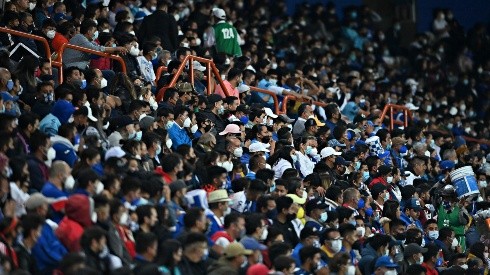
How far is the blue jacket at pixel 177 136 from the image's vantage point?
49.7 feet

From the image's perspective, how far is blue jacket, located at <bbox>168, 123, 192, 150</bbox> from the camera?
15.1m

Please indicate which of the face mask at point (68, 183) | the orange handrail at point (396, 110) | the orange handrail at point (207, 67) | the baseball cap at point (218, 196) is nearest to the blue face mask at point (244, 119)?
the orange handrail at point (207, 67)

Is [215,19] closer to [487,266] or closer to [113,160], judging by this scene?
[487,266]

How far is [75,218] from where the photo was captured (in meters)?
11.5

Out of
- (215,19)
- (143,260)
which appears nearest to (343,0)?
(215,19)

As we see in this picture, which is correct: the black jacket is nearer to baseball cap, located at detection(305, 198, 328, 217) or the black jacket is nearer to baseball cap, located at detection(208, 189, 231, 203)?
baseball cap, located at detection(305, 198, 328, 217)

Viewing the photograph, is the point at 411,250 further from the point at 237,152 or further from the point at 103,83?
the point at 103,83

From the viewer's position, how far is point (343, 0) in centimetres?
2819

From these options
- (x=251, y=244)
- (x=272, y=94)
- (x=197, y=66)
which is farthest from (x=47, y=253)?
(x=272, y=94)

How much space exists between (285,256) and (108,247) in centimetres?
176

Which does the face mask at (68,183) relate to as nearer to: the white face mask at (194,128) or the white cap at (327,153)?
the white face mask at (194,128)

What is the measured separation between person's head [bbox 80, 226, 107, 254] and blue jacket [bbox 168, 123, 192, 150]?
4.16 m

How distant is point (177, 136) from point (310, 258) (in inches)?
114

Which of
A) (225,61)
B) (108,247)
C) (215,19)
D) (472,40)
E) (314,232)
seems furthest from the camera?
(472,40)
